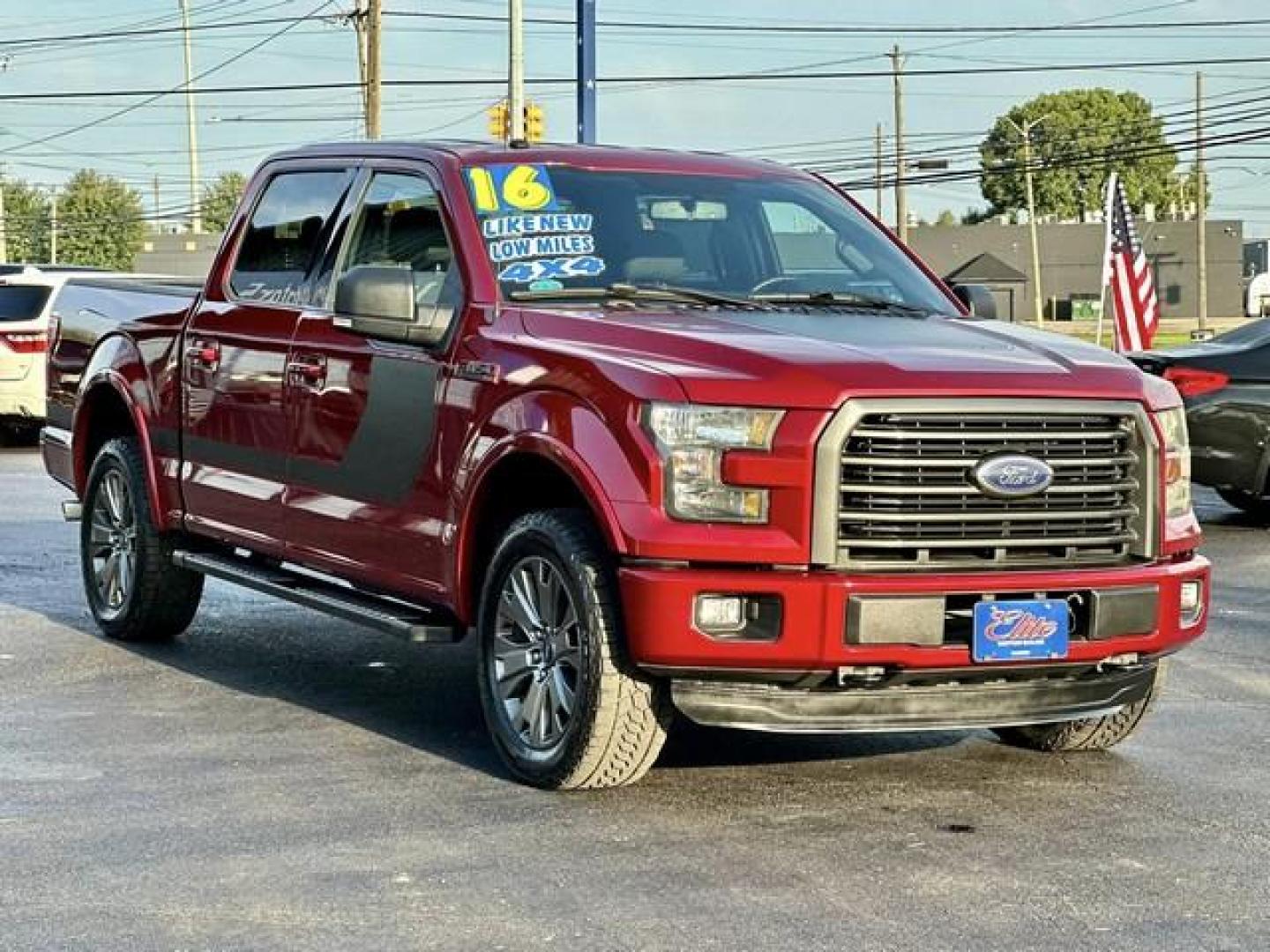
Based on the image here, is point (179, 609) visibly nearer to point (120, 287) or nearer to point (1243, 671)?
point (120, 287)

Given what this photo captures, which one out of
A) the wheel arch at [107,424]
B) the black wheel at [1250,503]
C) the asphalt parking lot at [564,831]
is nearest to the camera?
the asphalt parking lot at [564,831]

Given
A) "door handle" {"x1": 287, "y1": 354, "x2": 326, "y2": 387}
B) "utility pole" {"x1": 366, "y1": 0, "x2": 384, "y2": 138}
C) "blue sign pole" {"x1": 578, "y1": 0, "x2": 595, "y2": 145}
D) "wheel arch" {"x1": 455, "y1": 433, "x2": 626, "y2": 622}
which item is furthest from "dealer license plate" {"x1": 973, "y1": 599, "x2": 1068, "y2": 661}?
"utility pole" {"x1": 366, "y1": 0, "x2": 384, "y2": 138}

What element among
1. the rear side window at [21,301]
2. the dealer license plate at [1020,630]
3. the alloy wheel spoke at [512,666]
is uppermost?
the rear side window at [21,301]

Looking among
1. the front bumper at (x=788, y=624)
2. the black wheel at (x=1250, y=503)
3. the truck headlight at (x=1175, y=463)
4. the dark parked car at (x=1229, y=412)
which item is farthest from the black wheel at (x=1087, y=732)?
the black wheel at (x=1250, y=503)

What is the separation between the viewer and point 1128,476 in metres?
6.69

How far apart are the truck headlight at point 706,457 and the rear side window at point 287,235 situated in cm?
247

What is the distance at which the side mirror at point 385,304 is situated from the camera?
288 inches

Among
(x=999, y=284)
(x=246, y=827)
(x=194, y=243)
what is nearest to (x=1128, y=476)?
(x=246, y=827)

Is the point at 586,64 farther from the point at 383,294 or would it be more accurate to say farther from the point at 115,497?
the point at 383,294

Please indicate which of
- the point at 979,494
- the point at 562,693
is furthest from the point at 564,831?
the point at 979,494

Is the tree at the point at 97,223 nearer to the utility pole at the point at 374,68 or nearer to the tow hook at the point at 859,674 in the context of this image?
the utility pole at the point at 374,68

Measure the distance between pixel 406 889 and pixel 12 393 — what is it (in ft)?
55.1

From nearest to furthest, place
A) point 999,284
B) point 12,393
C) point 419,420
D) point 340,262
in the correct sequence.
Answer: point 419,420, point 340,262, point 12,393, point 999,284

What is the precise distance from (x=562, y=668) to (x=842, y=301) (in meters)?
1.73
